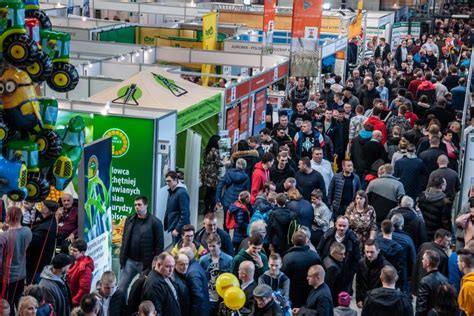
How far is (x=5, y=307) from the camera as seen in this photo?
5816mm

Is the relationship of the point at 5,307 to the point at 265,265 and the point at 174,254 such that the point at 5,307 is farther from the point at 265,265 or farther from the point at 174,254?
the point at 265,265

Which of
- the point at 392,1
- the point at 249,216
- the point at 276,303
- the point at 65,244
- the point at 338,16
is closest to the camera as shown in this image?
the point at 276,303

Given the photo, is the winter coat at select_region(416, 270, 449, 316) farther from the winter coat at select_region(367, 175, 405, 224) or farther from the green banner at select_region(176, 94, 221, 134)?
the green banner at select_region(176, 94, 221, 134)

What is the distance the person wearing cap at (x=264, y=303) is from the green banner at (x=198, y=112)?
3.69m

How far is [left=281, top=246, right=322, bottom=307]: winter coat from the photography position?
7090 millimetres

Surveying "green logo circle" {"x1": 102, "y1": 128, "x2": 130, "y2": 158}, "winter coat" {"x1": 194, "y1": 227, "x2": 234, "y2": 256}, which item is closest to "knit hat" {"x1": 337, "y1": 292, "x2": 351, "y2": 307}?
"winter coat" {"x1": 194, "y1": 227, "x2": 234, "y2": 256}

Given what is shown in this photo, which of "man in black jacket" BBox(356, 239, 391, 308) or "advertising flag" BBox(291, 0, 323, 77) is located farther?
"advertising flag" BBox(291, 0, 323, 77)

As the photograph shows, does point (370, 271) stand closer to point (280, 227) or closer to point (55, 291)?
point (280, 227)

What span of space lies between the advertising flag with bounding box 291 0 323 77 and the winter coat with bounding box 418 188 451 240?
6228mm

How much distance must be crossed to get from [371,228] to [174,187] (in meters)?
1.91

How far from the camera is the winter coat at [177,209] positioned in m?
8.74

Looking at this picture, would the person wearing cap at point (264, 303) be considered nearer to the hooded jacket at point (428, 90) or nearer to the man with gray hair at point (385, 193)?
the man with gray hair at point (385, 193)

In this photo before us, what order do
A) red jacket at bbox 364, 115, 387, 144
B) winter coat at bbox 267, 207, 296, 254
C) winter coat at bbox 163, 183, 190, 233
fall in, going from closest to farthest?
winter coat at bbox 267, 207, 296, 254
winter coat at bbox 163, 183, 190, 233
red jacket at bbox 364, 115, 387, 144

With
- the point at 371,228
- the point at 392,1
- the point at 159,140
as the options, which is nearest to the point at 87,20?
the point at 159,140
